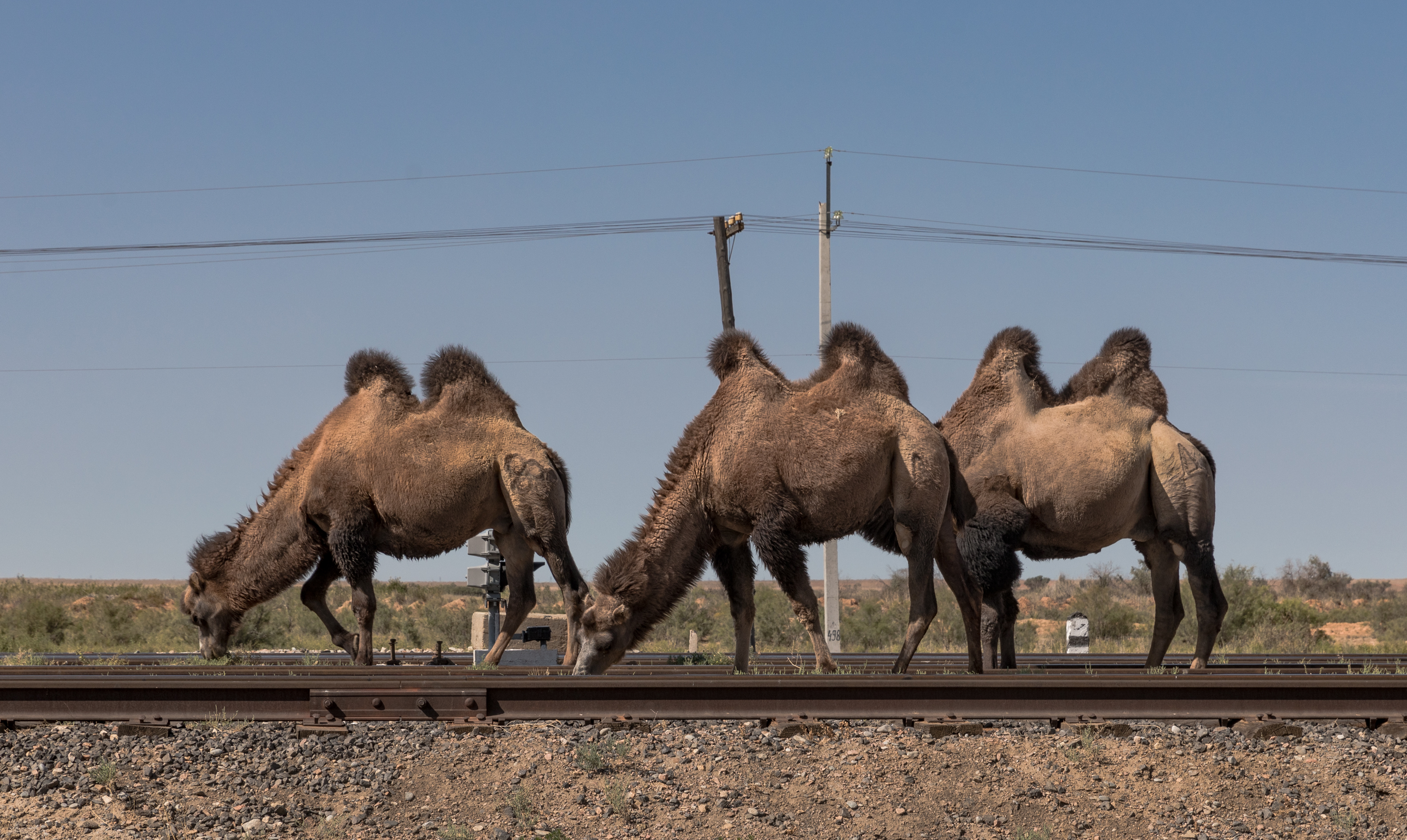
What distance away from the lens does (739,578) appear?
382 inches

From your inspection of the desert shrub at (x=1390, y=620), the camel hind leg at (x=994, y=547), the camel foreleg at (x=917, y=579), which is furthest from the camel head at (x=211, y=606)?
the desert shrub at (x=1390, y=620)

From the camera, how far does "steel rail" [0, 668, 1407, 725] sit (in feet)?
22.8

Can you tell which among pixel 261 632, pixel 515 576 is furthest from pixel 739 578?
pixel 261 632

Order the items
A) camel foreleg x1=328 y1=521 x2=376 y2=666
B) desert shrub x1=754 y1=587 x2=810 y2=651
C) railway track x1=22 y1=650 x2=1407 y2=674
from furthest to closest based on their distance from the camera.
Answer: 1. desert shrub x1=754 y1=587 x2=810 y2=651
2. railway track x1=22 y1=650 x2=1407 y2=674
3. camel foreleg x1=328 y1=521 x2=376 y2=666

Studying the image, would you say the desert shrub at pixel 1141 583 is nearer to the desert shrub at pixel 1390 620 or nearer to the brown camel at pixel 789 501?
the desert shrub at pixel 1390 620

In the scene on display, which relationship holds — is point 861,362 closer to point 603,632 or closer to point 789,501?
point 789,501

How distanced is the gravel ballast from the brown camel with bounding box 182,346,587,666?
4.12 meters

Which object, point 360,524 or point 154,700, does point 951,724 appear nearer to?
point 154,700

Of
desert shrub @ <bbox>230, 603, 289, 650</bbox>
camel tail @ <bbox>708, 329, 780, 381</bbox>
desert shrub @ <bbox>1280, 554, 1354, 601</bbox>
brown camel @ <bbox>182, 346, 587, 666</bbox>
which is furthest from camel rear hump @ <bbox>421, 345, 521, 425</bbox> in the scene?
desert shrub @ <bbox>1280, 554, 1354, 601</bbox>

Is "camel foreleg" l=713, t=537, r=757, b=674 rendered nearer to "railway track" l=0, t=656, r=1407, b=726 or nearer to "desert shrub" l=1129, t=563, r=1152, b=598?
"railway track" l=0, t=656, r=1407, b=726

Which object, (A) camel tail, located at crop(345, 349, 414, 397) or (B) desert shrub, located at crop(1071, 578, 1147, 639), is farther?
(B) desert shrub, located at crop(1071, 578, 1147, 639)

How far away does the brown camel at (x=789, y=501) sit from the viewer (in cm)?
898

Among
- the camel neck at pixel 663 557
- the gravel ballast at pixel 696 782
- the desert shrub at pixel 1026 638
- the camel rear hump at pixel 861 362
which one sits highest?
the camel rear hump at pixel 861 362

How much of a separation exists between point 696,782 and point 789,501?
129 inches
